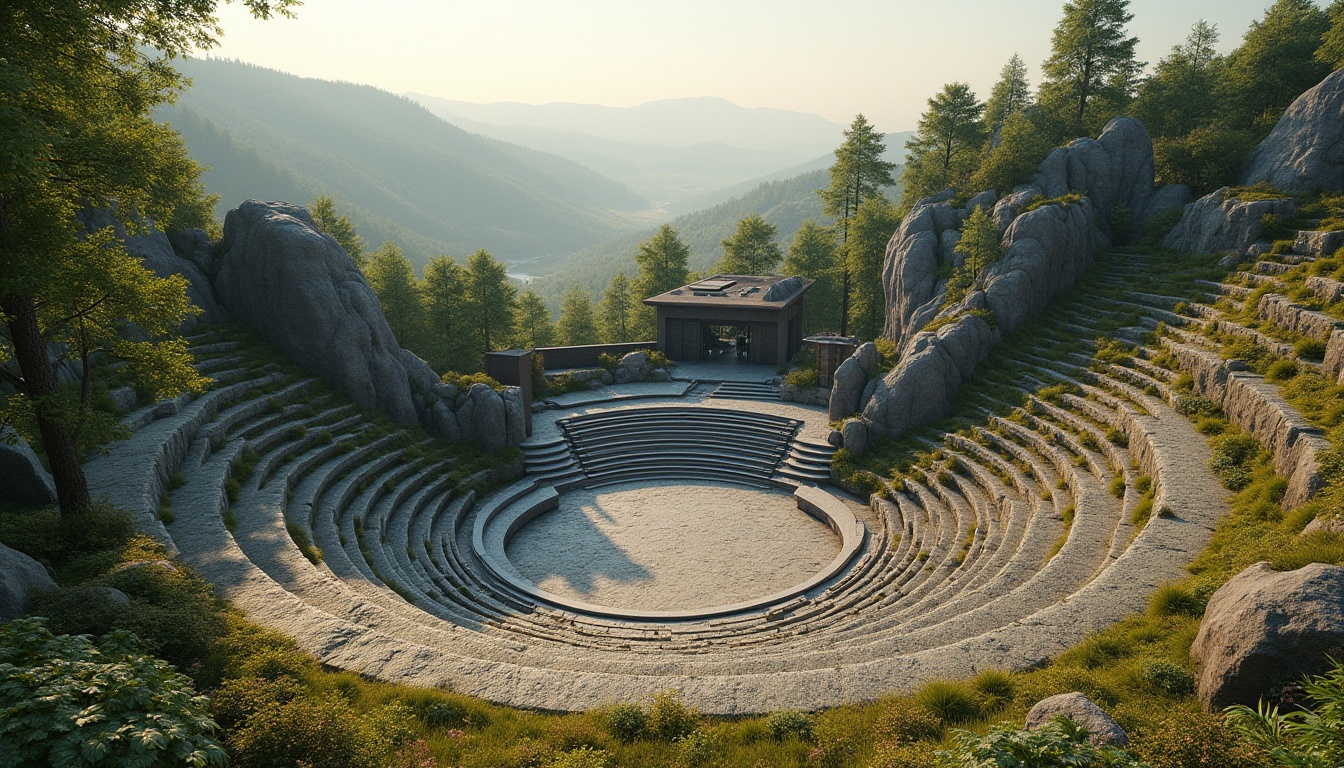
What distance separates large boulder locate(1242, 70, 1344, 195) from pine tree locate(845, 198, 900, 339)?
20.6 m

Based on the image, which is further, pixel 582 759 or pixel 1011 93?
pixel 1011 93

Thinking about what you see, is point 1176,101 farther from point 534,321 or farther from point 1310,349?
point 534,321

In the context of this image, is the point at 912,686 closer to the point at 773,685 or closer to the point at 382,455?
the point at 773,685

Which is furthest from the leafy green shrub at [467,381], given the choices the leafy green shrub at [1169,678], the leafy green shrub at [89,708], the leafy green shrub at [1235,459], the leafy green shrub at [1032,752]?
the leafy green shrub at [1235,459]

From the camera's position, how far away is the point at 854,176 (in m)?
52.6

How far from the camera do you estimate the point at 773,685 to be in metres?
10.3

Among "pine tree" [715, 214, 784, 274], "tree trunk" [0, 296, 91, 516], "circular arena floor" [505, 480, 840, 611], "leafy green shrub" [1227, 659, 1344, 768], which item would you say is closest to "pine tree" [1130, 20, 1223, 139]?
"pine tree" [715, 214, 784, 274]

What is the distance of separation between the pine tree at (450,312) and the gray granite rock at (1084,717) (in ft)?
155

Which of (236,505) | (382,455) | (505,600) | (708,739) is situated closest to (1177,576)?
(708,739)

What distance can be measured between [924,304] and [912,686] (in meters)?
29.9

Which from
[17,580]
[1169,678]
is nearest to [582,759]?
[1169,678]

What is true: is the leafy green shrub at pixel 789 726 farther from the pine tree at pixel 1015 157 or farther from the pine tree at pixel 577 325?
the pine tree at pixel 577 325

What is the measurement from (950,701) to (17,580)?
14257 mm

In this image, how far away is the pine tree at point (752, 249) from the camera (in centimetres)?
6350
